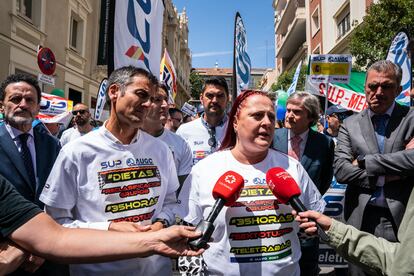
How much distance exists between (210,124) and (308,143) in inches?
49.0

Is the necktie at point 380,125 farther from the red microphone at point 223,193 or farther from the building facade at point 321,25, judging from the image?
the building facade at point 321,25

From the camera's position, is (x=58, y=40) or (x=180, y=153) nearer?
(x=180, y=153)

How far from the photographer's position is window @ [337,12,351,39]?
20222mm

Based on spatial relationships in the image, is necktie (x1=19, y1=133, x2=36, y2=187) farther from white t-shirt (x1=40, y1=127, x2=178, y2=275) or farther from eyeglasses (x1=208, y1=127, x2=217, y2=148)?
eyeglasses (x1=208, y1=127, x2=217, y2=148)

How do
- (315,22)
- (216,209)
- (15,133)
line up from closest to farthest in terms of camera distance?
1. (216,209)
2. (15,133)
3. (315,22)

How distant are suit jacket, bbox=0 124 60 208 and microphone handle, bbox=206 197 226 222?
55.1 inches

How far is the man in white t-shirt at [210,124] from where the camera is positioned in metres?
4.11

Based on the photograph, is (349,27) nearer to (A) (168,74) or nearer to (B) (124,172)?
(A) (168,74)

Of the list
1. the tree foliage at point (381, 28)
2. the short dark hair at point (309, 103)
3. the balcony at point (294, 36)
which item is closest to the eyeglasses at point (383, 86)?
the short dark hair at point (309, 103)

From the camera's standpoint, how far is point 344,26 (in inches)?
829

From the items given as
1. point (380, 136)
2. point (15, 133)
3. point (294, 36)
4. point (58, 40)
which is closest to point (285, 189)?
point (380, 136)

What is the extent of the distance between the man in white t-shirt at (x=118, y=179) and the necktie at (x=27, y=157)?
571mm

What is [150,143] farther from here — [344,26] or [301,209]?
[344,26]

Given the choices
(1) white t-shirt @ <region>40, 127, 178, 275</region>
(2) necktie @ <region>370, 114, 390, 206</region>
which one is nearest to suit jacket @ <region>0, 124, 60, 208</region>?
(1) white t-shirt @ <region>40, 127, 178, 275</region>
